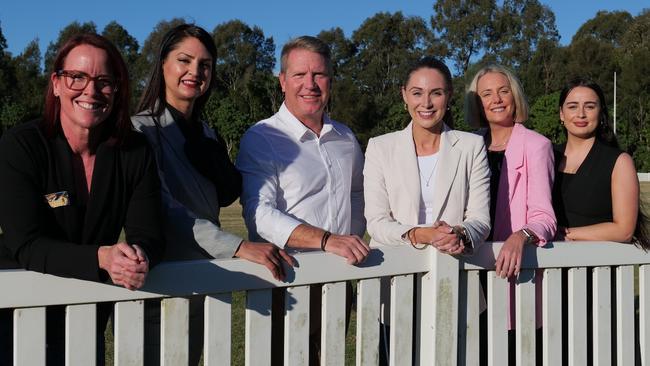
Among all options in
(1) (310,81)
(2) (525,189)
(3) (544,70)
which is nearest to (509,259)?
(2) (525,189)

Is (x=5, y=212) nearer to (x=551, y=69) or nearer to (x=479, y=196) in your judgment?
(x=479, y=196)

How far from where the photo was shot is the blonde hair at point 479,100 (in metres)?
3.90

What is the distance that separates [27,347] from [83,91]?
2.84 ft

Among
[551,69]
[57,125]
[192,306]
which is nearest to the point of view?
[57,125]

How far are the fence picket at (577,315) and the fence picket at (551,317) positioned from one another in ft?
0.19

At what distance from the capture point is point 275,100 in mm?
43688

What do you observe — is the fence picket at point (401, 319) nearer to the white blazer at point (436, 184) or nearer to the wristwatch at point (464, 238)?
the wristwatch at point (464, 238)

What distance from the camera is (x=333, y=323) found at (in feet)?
9.26

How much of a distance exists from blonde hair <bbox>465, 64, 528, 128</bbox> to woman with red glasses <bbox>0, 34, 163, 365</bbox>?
200 cm

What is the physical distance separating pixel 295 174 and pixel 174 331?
112 centimetres

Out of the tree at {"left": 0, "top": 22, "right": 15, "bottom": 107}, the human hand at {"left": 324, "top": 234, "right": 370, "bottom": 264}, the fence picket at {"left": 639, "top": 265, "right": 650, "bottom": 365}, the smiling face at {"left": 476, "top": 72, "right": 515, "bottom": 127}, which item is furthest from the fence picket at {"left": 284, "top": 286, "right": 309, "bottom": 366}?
the tree at {"left": 0, "top": 22, "right": 15, "bottom": 107}

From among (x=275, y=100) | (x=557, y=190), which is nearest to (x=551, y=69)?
(x=275, y=100)

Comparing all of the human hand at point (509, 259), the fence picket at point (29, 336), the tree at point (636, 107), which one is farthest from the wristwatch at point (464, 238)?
the tree at point (636, 107)

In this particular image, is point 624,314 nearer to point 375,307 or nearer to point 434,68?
point 375,307
